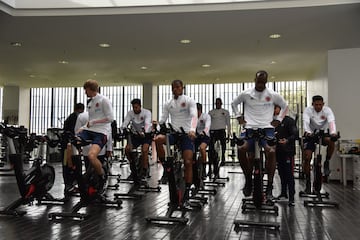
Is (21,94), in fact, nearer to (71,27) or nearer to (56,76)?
(56,76)

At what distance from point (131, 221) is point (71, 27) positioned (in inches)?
176

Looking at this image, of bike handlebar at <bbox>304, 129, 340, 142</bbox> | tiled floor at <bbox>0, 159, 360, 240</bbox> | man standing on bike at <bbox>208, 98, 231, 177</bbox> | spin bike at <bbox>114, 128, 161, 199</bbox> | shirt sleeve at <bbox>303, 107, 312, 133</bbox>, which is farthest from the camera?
man standing on bike at <bbox>208, 98, 231, 177</bbox>

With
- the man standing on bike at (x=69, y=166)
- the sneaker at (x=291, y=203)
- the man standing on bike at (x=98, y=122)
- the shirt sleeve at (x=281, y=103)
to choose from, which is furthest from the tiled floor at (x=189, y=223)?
the shirt sleeve at (x=281, y=103)

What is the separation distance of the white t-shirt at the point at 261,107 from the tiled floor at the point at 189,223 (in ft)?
3.63

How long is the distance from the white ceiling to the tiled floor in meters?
3.10

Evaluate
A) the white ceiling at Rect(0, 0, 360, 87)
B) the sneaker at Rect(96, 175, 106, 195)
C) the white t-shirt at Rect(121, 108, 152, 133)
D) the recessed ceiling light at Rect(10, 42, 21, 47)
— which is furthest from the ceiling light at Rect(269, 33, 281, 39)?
the recessed ceiling light at Rect(10, 42, 21, 47)

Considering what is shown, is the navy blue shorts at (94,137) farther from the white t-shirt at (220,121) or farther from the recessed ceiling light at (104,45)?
the white t-shirt at (220,121)

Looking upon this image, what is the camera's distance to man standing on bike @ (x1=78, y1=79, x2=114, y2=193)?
4.55m

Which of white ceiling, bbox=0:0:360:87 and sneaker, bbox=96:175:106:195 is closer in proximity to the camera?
sneaker, bbox=96:175:106:195

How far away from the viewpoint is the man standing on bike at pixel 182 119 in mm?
4484

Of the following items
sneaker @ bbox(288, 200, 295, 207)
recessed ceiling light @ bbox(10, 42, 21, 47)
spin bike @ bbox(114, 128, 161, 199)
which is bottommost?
sneaker @ bbox(288, 200, 295, 207)

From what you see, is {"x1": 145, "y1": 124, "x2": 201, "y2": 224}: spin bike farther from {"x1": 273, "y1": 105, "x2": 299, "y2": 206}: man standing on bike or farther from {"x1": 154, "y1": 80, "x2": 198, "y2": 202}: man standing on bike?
{"x1": 273, "y1": 105, "x2": 299, "y2": 206}: man standing on bike

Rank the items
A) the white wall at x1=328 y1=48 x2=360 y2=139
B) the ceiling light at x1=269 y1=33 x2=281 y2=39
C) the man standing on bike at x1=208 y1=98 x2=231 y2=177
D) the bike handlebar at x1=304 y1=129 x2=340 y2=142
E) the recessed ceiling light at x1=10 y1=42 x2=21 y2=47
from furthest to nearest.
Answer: the man standing on bike at x1=208 y1=98 x2=231 y2=177 → the recessed ceiling light at x1=10 y1=42 x2=21 y2=47 → the white wall at x1=328 y1=48 x2=360 y2=139 → the ceiling light at x1=269 y1=33 x2=281 y2=39 → the bike handlebar at x1=304 y1=129 x2=340 y2=142

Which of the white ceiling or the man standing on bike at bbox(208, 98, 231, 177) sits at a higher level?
the white ceiling
